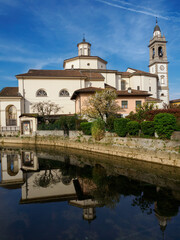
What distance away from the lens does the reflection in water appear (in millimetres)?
6303

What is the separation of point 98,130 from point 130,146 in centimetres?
393

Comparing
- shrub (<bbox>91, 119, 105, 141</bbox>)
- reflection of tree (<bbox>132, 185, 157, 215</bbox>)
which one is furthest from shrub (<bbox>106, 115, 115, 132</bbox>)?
reflection of tree (<bbox>132, 185, 157, 215</bbox>)

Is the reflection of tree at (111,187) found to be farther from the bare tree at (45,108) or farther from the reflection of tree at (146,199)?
the bare tree at (45,108)

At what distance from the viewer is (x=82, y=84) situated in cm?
3309

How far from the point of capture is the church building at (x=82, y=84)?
25.0 m

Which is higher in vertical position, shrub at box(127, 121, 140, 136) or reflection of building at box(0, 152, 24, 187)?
shrub at box(127, 121, 140, 136)

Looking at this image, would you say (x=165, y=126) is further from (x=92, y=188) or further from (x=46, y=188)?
(x=46, y=188)

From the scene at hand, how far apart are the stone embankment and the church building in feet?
20.0

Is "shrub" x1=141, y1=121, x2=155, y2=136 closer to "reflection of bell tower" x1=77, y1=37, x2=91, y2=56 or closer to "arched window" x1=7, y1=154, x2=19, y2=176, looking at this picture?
"arched window" x1=7, y1=154, x2=19, y2=176

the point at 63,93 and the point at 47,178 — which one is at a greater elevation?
the point at 63,93

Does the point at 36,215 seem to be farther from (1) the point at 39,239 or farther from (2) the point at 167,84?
(2) the point at 167,84

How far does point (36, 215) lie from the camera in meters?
5.89

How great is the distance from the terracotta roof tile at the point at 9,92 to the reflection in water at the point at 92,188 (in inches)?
802

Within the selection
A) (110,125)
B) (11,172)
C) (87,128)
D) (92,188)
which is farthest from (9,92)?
(92,188)
